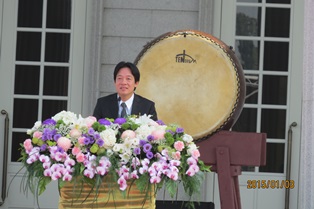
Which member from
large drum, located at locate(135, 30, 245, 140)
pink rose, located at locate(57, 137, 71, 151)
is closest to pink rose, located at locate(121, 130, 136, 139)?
pink rose, located at locate(57, 137, 71, 151)

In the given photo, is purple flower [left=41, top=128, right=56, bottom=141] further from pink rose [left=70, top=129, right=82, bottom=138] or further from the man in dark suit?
the man in dark suit

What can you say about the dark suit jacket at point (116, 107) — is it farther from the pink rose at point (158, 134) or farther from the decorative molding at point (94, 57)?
the decorative molding at point (94, 57)

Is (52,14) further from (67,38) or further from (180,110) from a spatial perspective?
(180,110)

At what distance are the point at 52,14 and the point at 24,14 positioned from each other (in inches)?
10.3

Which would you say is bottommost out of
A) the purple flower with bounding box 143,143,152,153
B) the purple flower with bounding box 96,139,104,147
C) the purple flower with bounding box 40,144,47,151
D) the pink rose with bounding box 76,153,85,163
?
the pink rose with bounding box 76,153,85,163

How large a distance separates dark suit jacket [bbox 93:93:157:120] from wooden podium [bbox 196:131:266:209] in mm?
921

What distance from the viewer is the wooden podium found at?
5.75m

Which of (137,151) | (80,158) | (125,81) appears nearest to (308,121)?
(125,81)

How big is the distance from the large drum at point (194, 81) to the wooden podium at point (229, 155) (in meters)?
0.10

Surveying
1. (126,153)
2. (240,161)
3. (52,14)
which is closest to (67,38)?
(52,14)

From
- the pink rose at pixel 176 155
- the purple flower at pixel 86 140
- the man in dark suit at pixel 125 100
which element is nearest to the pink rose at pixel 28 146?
the purple flower at pixel 86 140

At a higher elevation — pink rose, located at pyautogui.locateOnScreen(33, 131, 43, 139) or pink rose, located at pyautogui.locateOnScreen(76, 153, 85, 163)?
pink rose, located at pyautogui.locateOnScreen(33, 131, 43, 139)

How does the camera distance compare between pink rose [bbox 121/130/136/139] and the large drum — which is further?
the large drum

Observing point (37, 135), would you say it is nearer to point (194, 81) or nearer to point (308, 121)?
point (194, 81)
